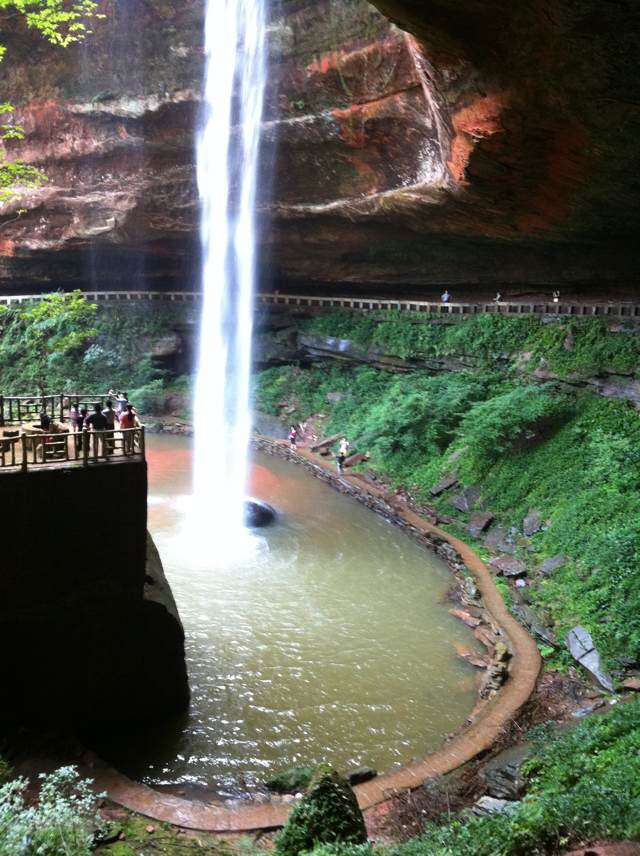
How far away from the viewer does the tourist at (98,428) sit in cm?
878

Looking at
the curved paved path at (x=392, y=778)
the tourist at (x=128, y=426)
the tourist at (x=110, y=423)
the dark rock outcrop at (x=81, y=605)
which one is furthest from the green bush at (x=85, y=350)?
the curved paved path at (x=392, y=778)

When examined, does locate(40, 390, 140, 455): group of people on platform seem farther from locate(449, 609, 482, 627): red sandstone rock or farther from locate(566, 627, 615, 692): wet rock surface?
locate(566, 627, 615, 692): wet rock surface

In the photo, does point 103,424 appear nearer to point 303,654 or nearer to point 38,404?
point 38,404

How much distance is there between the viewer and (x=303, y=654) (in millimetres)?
11984

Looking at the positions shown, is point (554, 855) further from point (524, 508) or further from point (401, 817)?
point (524, 508)

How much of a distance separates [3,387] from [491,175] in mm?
24020

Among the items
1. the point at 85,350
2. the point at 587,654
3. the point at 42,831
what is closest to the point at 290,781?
→ the point at 42,831

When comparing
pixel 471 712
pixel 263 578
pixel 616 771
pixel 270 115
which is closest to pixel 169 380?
pixel 270 115

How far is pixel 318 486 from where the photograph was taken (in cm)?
2189

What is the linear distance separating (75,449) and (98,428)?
1.01 meters

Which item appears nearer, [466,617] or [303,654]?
[303,654]

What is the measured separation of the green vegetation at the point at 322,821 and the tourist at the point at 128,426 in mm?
5124

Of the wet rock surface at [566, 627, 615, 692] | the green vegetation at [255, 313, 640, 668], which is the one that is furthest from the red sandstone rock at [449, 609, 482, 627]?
the wet rock surface at [566, 627, 615, 692]

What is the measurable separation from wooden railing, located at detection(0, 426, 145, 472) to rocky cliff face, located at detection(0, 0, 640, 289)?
782cm
